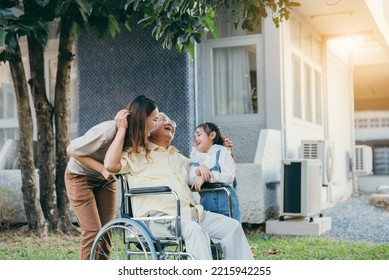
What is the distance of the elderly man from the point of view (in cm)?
268

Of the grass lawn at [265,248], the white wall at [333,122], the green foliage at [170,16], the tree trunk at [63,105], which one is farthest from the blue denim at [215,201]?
the white wall at [333,122]

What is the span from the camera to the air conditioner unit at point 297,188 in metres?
4.70

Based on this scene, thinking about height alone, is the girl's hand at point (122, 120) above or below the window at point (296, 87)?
below

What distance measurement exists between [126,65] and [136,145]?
2.68 metres

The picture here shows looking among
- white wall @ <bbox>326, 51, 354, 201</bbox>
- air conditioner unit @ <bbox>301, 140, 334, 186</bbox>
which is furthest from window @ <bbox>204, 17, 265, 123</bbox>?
white wall @ <bbox>326, 51, 354, 201</bbox>

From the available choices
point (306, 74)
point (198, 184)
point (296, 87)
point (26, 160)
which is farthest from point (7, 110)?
point (198, 184)

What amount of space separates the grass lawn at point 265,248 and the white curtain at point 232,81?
1.23 metres

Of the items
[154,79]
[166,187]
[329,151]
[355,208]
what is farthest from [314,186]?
[166,187]

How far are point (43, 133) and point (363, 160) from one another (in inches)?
167

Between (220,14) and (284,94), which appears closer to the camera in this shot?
(220,14)

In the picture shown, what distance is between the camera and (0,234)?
4.72 m

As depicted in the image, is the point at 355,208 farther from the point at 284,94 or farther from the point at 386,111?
the point at 386,111

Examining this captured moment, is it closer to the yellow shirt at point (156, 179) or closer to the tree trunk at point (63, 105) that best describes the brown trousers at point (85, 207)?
the yellow shirt at point (156, 179)

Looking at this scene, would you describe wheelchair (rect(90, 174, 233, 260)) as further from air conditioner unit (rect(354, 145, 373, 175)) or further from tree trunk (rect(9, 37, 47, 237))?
air conditioner unit (rect(354, 145, 373, 175))
